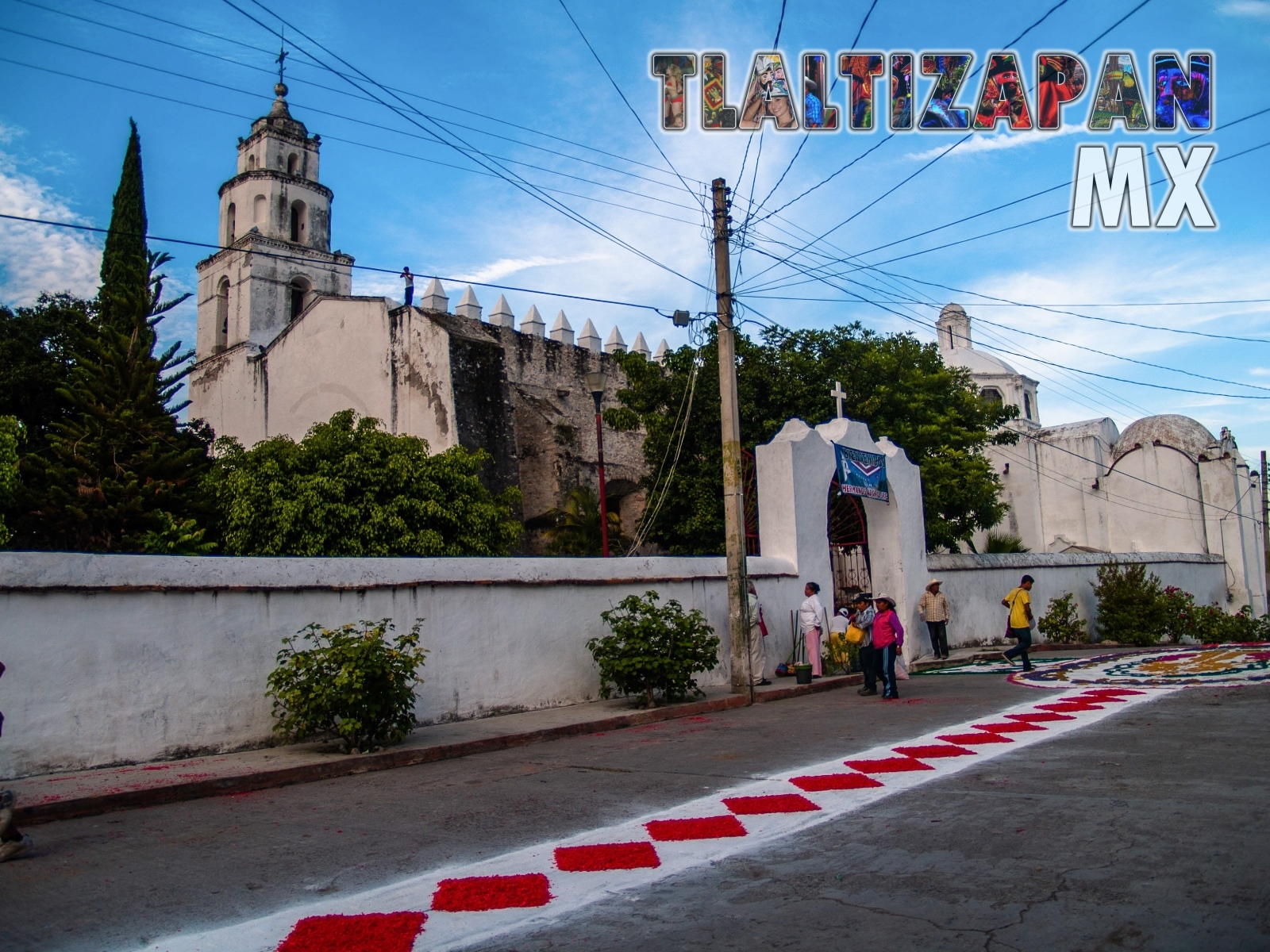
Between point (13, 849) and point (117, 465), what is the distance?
15.9 m

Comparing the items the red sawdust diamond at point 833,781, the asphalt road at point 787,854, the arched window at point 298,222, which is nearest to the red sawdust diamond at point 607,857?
the asphalt road at point 787,854

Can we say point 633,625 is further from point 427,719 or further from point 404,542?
point 404,542

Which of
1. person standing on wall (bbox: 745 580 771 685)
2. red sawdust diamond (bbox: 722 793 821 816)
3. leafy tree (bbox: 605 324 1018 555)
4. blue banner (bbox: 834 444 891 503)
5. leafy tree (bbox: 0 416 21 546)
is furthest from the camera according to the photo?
leafy tree (bbox: 605 324 1018 555)

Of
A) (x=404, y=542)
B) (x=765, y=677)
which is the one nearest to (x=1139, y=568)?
(x=765, y=677)

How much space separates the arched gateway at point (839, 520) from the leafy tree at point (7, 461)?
12.9m

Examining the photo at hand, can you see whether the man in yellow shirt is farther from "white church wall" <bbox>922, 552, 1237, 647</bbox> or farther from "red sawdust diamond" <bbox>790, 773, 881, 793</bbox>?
"red sawdust diamond" <bbox>790, 773, 881, 793</bbox>

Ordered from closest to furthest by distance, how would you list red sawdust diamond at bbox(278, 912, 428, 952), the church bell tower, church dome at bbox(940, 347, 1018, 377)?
red sawdust diamond at bbox(278, 912, 428, 952) → the church bell tower → church dome at bbox(940, 347, 1018, 377)

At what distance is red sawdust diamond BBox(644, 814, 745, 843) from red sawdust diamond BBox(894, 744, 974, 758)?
2581 mm

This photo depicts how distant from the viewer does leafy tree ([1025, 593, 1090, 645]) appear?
68.0 feet

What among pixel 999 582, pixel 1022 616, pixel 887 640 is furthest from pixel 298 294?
pixel 887 640

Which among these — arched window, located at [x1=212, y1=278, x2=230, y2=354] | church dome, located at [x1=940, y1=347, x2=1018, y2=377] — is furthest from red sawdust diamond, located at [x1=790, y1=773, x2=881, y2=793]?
church dome, located at [x1=940, y1=347, x2=1018, y2=377]

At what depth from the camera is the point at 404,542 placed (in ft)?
59.0

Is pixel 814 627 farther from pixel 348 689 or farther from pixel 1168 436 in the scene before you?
pixel 1168 436

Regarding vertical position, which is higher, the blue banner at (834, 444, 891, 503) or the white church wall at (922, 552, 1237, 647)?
the blue banner at (834, 444, 891, 503)
